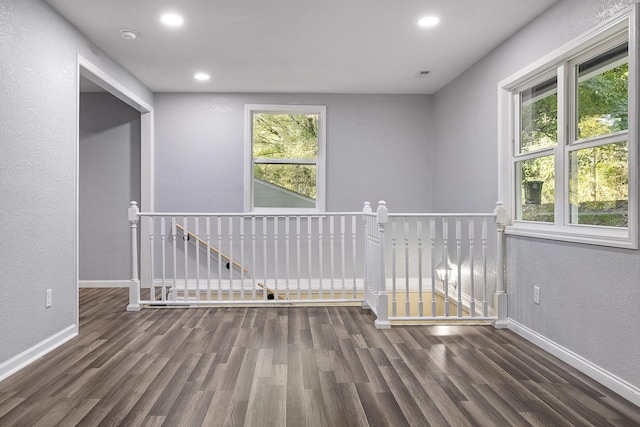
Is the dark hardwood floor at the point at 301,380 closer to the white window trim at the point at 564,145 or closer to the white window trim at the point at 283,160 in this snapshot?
the white window trim at the point at 564,145

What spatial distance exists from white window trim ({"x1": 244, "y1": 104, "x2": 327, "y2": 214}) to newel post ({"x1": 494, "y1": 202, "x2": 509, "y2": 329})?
2366 millimetres

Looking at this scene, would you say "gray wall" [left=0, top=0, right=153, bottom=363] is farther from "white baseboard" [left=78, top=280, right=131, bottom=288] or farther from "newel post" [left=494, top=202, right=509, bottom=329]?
"newel post" [left=494, top=202, right=509, bottom=329]

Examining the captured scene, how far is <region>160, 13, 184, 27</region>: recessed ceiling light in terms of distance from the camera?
313 cm

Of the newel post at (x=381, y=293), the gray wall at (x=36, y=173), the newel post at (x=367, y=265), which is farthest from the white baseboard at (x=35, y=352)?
the newel post at (x=367, y=265)

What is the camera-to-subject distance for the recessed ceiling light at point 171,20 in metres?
3.13

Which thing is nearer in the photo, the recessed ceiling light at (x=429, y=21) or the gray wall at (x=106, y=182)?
the recessed ceiling light at (x=429, y=21)

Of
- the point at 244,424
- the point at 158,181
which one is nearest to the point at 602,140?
the point at 244,424

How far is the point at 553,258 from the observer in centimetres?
290

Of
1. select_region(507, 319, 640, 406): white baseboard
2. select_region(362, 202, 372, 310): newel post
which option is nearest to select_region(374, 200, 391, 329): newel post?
select_region(362, 202, 372, 310): newel post

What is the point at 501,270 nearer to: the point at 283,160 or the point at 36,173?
the point at 283,160

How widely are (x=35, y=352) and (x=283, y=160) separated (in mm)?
3423

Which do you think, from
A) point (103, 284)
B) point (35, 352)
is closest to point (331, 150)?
point (103, 284)

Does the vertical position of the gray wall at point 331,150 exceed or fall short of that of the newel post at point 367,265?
it exceeds it

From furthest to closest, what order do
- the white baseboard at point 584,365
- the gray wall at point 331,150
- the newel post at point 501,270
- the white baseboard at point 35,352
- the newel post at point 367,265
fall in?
the gray wall at point 331,150 < the newel post at point 367,265 < the newel post at point 501,270 < the white baseboard at point 35,352 < the white baseboard at point 584,365
